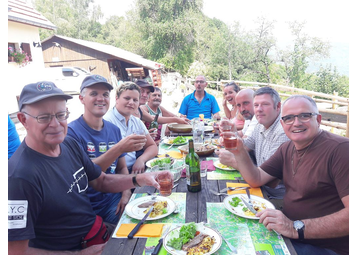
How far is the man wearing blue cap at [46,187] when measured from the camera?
1.55 metres

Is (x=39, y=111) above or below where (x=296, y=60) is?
below

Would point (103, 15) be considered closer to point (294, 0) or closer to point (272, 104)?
point (294, 0)

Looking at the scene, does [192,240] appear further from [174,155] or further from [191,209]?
[174,155]

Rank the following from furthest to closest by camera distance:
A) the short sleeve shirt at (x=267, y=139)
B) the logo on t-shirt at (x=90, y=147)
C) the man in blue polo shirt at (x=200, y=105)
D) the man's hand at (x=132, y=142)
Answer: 1. the man in blue polo shirt at (x=200, y=105)
2. the short sleeve shirt at (x=267, y=139)
3. the logo on t-shirt at (x=90, y=147)
4. the man's hand at (x=132, y=142)

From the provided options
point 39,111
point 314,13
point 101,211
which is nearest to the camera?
point 39,111

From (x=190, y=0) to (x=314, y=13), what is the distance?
15.4 m

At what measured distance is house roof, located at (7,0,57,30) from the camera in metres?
12.1

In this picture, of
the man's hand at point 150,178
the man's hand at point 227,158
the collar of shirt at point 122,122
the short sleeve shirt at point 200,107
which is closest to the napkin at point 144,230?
the man's hand at point 150,178

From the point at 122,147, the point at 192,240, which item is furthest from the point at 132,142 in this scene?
the point at 192,240

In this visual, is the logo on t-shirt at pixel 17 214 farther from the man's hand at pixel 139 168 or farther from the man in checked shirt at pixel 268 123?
the man in checked shirt at pixel 268 123

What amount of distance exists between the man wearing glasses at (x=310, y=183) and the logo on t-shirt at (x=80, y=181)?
1.39m

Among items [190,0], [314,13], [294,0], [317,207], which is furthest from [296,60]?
[317,207]

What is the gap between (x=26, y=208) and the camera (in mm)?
1562

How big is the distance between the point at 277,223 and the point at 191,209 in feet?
2.07
